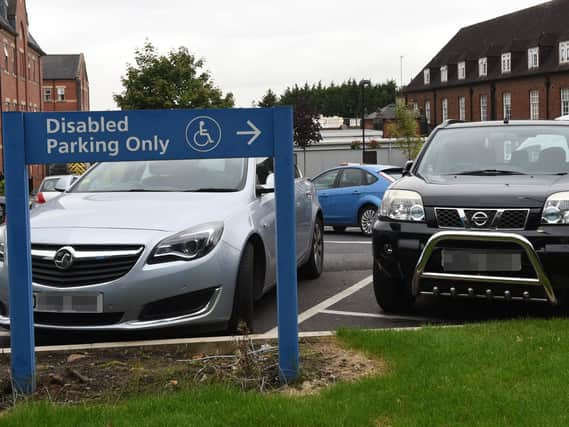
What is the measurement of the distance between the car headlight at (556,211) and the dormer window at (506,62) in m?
70.5

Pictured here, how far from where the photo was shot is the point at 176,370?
16.3ft

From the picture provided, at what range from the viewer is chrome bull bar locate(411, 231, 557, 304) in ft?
20.9

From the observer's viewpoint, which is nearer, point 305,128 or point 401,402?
point 401,402

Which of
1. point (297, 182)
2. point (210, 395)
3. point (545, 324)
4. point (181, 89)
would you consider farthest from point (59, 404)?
point (181, 89)

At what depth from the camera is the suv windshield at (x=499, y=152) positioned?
743cm

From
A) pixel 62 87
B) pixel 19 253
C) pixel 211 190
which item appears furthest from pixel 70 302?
pixel 62 87

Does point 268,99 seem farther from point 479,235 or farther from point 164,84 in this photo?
point 479,235

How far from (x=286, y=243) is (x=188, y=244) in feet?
4.90

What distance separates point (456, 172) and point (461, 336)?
7.32 ft

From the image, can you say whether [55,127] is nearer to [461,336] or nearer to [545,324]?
[461,336]

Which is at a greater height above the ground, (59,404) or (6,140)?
(6,140)

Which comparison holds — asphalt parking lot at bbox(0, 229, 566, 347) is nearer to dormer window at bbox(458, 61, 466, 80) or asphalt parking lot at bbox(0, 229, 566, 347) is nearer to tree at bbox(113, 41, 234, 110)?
tree at bbox(113, 41, 234, 110)

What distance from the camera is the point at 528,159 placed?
297 inches

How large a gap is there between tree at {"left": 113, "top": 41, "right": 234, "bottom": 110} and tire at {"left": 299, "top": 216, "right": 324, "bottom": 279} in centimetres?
4883
